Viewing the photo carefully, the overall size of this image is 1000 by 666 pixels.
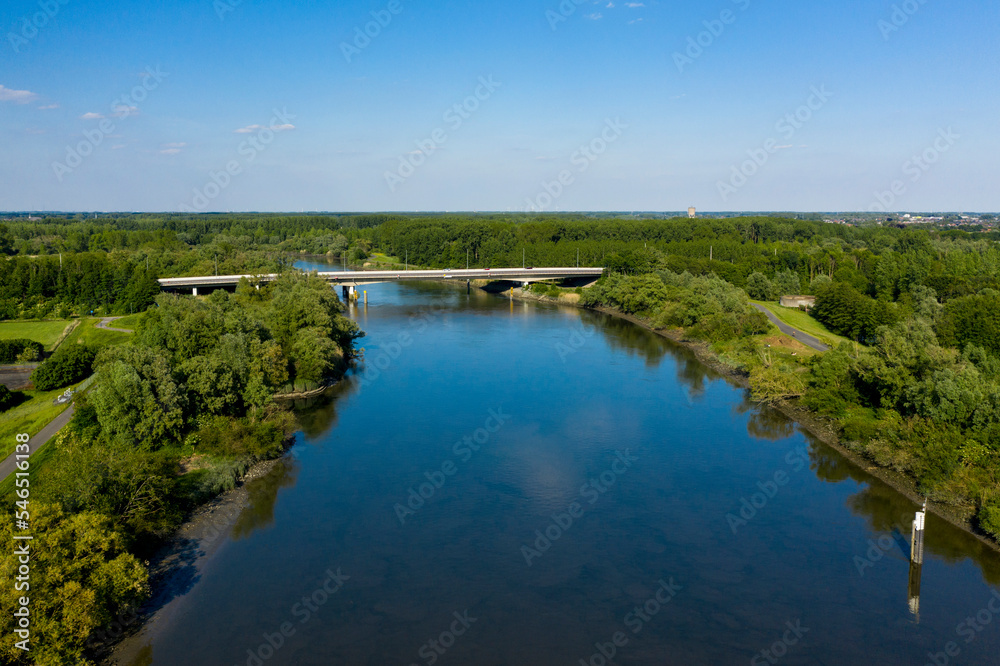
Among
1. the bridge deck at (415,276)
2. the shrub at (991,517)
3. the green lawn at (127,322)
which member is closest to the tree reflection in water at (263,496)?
the shrub at (991,517)

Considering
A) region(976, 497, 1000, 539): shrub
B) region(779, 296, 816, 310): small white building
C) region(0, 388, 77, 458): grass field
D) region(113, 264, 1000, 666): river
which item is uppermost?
region(779, 296, 816, 310): small white building

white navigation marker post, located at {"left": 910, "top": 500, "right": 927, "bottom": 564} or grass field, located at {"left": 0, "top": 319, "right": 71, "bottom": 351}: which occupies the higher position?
grass field, located at {"left": 0, "top": 319, "right": 71, "bottom": 351}

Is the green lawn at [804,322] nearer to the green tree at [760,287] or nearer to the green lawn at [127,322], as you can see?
the green tree at [760,287]

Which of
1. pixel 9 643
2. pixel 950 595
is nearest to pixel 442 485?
pixel 9 643

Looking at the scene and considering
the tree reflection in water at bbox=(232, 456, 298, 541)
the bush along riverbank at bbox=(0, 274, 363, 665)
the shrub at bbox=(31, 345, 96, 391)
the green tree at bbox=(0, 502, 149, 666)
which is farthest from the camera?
the shrub at bbox=(31, 345, 96, 391)

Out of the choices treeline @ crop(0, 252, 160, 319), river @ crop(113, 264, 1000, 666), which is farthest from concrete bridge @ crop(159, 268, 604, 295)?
river @ crop(113, 264, 1000, 666)

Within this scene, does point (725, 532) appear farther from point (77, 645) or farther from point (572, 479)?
point (77, 645)

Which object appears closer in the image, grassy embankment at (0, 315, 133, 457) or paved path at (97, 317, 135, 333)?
grassy embankment at (0, 315, 133, 457)

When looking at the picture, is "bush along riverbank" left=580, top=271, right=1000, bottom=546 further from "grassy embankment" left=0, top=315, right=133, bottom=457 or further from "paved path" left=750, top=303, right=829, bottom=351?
"grassy embankment" left=0, top=315, right=133, bottom=457
